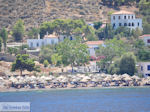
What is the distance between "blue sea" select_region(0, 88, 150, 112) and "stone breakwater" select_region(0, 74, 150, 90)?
2003mm

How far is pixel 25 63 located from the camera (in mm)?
91438

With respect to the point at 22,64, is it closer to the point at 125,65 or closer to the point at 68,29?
the point at 125,65

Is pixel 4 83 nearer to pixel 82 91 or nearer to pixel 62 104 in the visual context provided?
pixel 82 91

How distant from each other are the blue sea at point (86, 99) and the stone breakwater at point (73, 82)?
2.00m

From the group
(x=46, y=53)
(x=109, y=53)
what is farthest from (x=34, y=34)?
(x=109, y=53)

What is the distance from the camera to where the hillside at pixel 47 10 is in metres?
142

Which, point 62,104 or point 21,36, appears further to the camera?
point 21,36

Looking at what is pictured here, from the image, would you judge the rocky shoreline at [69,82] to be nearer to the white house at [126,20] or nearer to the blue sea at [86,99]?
the blue sea at [86,99]

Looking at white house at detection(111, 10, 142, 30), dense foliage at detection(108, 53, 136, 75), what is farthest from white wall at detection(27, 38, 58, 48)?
dense foliage at detection(108, 53, 136, 75)

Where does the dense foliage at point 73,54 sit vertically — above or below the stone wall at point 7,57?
above

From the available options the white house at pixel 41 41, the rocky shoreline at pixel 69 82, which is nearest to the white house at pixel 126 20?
the white house at pixel 41 41

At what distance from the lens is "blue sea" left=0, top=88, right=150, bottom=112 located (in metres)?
66.6

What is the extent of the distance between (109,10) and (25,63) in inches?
2296

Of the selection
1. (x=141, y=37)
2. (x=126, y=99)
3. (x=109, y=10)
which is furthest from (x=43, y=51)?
(x=109, y=10)
